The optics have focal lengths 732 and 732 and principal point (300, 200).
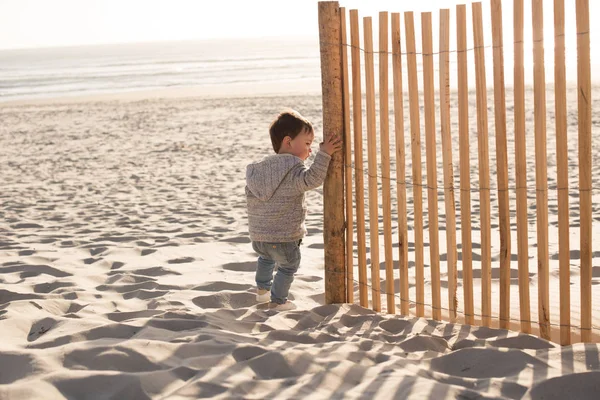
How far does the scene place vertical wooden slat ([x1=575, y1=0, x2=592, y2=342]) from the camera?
10.6 feet

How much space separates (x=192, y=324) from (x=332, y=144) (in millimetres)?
1239

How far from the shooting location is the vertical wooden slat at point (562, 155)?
10.7 ft

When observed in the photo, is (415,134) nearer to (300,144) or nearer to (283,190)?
(300,144)

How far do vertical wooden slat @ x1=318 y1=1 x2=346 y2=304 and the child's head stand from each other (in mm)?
137

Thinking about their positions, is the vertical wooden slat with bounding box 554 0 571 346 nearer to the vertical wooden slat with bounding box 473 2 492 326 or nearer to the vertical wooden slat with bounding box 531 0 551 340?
the vertical wooden slat with bounding box 531 0 551 340

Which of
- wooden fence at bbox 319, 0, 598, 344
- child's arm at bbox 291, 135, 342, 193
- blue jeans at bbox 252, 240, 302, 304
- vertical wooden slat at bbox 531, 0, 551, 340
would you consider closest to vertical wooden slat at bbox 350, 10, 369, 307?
wooden fence at bbox 319, 0, 598, 344

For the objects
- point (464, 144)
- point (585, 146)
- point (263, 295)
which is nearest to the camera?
point (585, 146)

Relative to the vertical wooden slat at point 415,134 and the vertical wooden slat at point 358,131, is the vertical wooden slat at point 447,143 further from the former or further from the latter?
the vertical wooden slat at point 358,131

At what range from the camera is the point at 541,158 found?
3420mm

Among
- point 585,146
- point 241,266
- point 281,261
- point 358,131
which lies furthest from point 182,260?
point 585,146

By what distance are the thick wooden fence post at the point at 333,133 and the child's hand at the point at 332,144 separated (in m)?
0.03

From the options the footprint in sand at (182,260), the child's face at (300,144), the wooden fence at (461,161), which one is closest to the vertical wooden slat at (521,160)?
the wooden fence at (461,161)

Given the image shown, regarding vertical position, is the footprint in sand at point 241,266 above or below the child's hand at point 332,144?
below

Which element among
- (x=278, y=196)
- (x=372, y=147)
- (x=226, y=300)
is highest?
(x=372, y=147)
